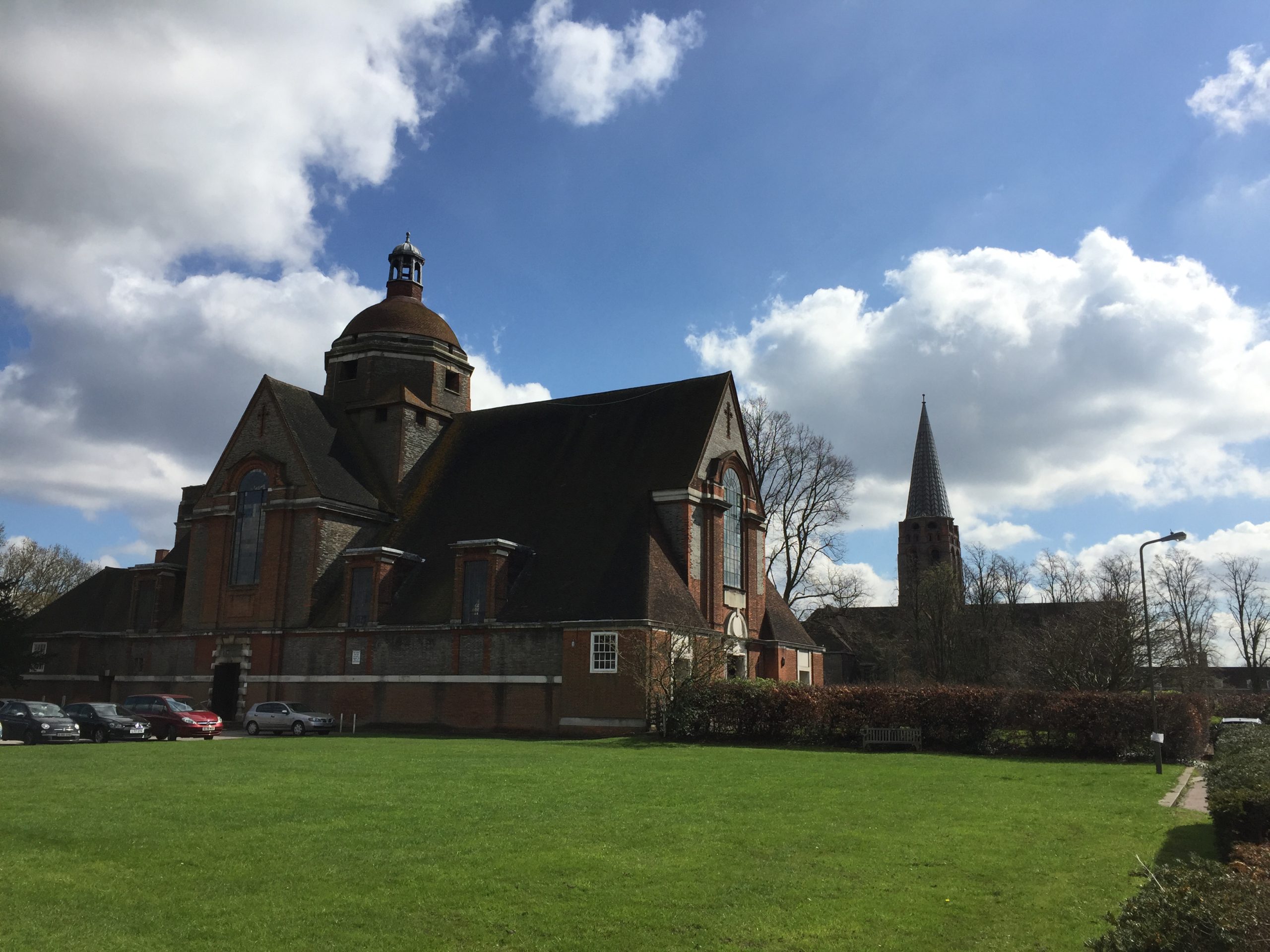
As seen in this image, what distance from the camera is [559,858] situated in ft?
35.0

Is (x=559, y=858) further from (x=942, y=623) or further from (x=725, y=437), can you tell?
(x=942, y=623)

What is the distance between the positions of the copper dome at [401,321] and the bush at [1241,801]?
38082 mm

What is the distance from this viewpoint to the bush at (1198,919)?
5023 millimetres

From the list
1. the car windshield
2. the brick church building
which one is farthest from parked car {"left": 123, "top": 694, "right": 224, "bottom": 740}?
the brick church building

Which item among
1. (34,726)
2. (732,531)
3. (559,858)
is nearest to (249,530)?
(34,726)

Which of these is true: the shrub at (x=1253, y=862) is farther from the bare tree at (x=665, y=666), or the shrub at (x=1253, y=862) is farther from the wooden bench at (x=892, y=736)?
Result: the bare tree at (x=665, y=666)

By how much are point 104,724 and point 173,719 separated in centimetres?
201

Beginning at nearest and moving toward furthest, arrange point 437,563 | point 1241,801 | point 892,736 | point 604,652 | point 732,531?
point 1241,801, point 892,736, point 604,652, point 437,563, point 732,531

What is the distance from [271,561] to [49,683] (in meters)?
13.1

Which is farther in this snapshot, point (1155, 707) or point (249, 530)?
point (249, 530)

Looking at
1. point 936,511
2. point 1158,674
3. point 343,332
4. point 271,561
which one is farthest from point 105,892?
point 936,511

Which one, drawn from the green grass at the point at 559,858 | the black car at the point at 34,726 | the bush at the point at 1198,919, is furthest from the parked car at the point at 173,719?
the bush at the point at 1198,919

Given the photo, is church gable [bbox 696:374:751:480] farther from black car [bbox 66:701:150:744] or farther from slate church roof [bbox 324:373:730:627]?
black car [bbox 66:701:150:744]

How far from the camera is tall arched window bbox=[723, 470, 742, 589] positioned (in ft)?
125
